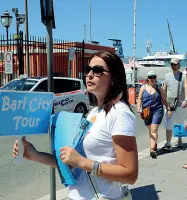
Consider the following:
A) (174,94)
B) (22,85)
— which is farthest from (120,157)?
(22,85)

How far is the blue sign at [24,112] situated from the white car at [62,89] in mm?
8973

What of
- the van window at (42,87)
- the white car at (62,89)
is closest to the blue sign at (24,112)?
the white car at (62,89)

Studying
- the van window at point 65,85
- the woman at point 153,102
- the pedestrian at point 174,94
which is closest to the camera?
the woman at point 153,102

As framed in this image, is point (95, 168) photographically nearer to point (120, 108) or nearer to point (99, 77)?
point (120, 108)

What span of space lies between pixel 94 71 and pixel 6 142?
6974 mm

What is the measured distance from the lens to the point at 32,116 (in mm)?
2137

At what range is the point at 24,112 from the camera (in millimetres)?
2109

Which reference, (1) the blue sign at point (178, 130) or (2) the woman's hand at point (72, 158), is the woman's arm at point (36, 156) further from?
(1) the blue sign at point (178, 130)

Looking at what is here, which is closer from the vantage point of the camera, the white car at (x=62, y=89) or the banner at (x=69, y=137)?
the banner at (x=69, y=137)

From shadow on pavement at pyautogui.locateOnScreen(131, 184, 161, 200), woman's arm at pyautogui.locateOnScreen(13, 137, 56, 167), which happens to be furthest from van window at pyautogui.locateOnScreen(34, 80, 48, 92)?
woman's arm at pyautogui.locateOnScreen(13, 137, 56, 167)

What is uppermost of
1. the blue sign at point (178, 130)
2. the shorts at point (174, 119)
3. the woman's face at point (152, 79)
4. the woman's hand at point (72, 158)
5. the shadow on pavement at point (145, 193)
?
the woman's face at point (152, 79)

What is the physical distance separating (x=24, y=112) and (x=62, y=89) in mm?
10622

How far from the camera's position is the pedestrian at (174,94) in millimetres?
6871

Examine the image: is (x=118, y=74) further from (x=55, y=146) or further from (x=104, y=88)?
(x=55, y=146)
